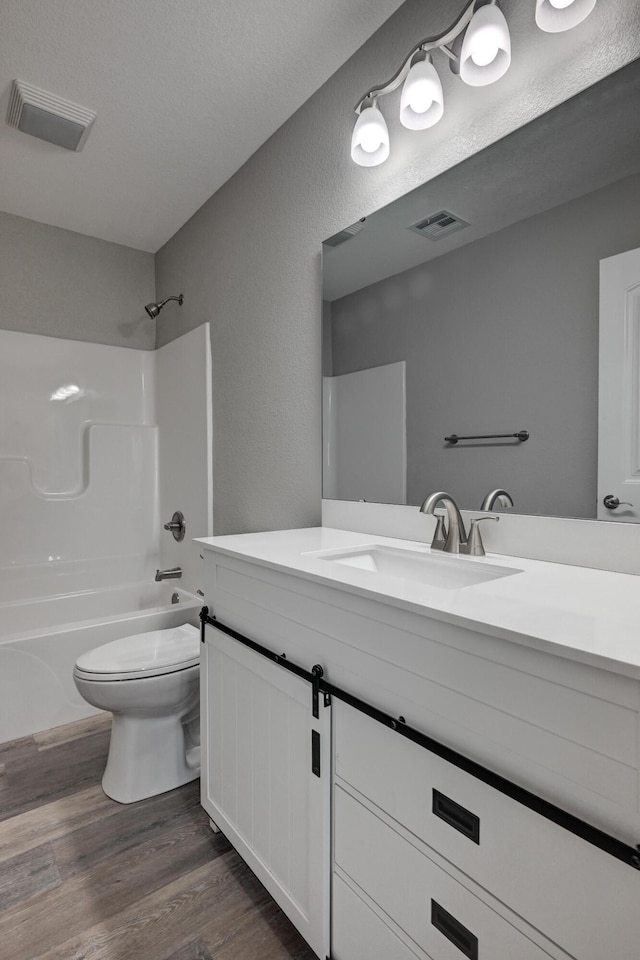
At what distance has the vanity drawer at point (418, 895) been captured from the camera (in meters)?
0.70

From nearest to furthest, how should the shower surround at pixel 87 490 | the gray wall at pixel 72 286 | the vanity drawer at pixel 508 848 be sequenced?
the vanity drawer at pixel 508 848
the shower surround at pixel 87 490
the gray wall at pixel 72 286

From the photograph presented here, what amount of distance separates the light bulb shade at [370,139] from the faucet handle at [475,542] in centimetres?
108

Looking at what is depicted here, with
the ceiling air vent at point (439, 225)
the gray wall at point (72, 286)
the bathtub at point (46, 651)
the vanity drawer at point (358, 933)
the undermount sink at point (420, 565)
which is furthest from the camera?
the gray wall at point (72, 286)

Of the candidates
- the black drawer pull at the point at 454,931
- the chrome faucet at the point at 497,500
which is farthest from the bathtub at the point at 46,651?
the black drawer pull at the point at 454,931

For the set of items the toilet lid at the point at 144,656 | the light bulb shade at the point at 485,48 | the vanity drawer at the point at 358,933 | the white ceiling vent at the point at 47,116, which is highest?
the white ceiling vent at the point at 47,116

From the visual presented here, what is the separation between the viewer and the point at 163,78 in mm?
1715

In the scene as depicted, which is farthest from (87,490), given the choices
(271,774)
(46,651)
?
(271,774)

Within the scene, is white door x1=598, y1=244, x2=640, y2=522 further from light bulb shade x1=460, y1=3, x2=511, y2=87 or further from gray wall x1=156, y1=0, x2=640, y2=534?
light bulb shade x1=460, y1=3, x2=511, y2=87

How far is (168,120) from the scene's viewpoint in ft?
6.29

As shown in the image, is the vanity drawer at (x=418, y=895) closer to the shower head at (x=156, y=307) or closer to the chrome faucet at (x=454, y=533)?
the chrome faucet at (x=454, y=533)

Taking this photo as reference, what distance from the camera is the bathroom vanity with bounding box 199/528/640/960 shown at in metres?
0.59

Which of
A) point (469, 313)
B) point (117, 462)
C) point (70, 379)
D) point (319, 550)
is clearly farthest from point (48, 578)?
point (469, 313)

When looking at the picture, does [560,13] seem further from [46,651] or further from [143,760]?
[46,651]

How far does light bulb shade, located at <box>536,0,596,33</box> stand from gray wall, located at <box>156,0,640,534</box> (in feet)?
0.15
